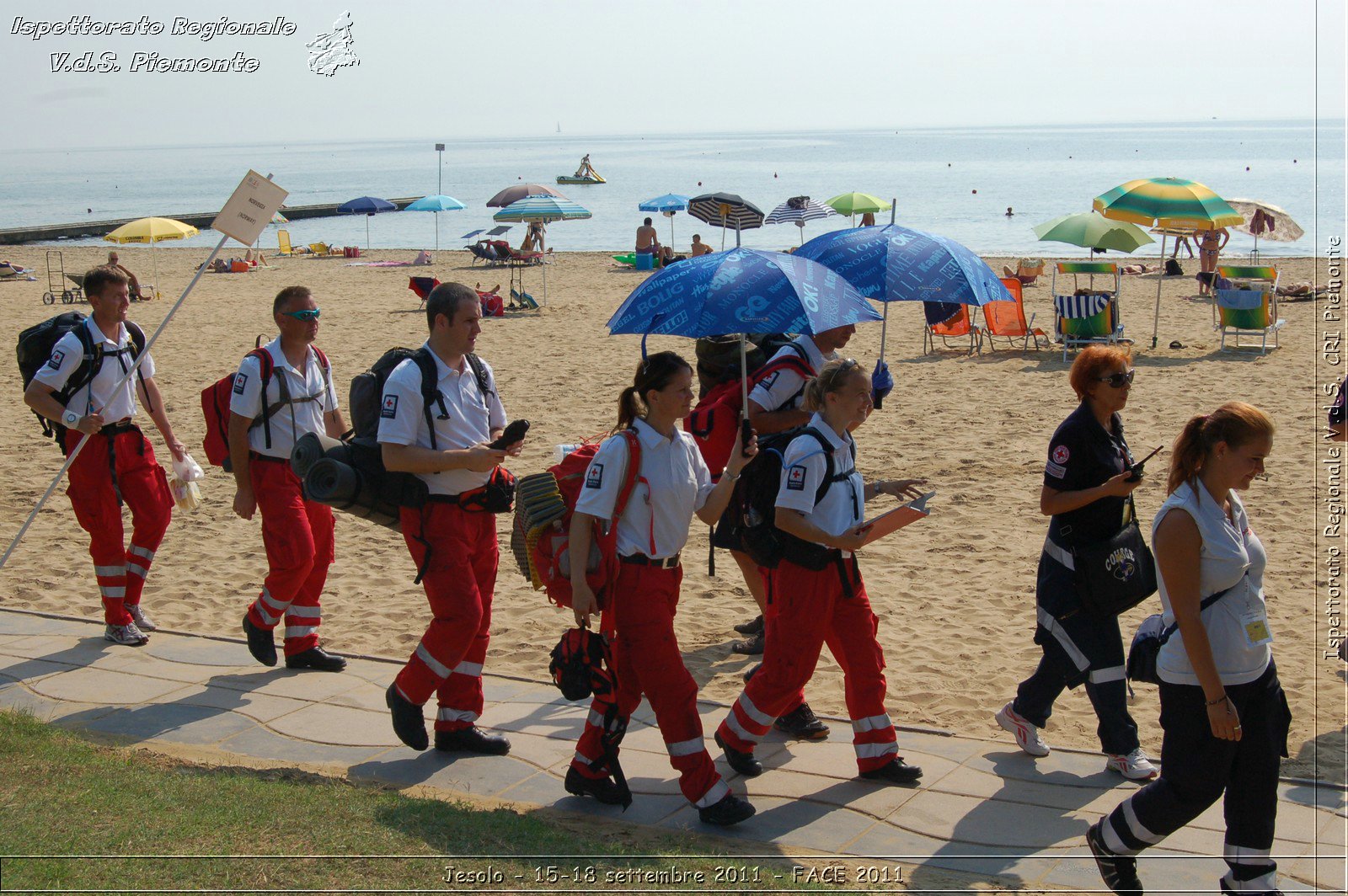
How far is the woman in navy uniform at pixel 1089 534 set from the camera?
4.63m

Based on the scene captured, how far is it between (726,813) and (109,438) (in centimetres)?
404

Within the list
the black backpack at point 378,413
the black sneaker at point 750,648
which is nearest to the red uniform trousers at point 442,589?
the black backpack at point 378,413

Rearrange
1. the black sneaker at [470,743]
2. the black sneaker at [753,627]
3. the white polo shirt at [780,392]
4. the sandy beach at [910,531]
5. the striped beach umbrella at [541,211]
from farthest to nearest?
the striped beach umbrella at [541,211] < the black sneaker at [753,627] < the sandy beach at [910,531] < the white polo shirt at [780,392] < the black sneaker at [470,743]

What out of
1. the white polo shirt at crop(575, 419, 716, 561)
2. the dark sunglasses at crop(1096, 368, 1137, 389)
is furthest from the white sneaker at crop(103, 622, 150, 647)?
the dark sunglasses at crop(1096, 368, 1137, 389)

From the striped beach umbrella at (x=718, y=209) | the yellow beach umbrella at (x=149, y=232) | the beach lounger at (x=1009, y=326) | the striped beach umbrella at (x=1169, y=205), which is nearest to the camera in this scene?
the striped beach umbrella at (x=718, y=209)

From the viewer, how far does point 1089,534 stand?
15.5 feet

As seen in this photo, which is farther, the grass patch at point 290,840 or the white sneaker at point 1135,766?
the white sneaker at point 1135,766

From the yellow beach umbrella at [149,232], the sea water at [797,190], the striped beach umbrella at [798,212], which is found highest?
the sea water at [797,190]

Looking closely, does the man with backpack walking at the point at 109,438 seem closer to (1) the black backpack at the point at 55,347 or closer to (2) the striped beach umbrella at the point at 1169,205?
(1) the black backpack at the point at 55,347

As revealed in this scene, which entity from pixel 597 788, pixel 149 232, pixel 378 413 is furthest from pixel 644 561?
pixel 149 232

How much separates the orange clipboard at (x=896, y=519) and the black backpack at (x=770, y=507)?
202 millimetres

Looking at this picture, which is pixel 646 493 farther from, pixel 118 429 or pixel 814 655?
pixel 118 429

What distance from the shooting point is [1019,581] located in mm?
7480

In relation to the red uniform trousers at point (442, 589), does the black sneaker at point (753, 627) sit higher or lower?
lower
